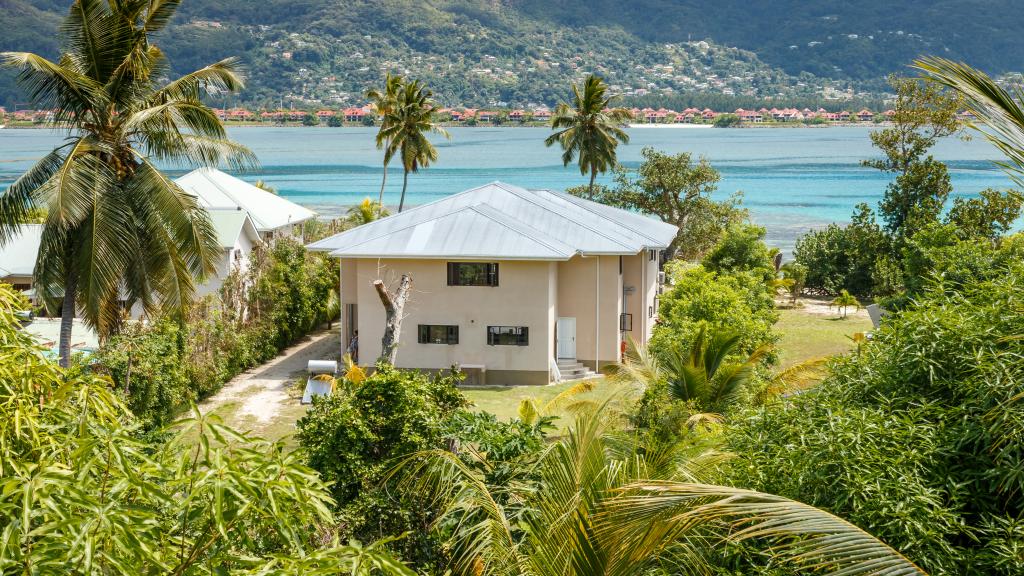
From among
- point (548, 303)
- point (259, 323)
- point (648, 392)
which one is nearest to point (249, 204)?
point (259, 323)

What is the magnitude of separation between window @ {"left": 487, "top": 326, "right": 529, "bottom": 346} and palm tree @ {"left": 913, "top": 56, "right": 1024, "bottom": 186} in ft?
88.7

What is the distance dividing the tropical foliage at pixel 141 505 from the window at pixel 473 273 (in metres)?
26.0

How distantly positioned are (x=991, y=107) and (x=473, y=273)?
27288 mm

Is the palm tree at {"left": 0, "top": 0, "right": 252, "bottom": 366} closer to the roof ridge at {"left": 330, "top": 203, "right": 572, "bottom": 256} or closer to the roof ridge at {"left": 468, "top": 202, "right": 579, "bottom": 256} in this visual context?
the roof ridge at {"left": 330, "top": 203, "right": 572, "bottom": 256}

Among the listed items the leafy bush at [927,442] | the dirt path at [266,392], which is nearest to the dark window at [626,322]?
the dirt path at [266,392]

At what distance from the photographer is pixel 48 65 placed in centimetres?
2053

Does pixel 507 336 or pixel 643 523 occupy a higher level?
pixel 643 523

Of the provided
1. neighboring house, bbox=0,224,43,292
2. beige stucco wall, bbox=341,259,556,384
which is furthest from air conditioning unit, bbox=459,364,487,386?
neighboring house, bbox=0,224,43,292

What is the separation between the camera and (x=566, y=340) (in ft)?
113

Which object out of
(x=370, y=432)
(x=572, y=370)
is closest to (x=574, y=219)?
(x=572, y=370)

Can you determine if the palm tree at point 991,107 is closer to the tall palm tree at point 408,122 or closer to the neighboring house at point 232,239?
the neighboring house at point 232,239

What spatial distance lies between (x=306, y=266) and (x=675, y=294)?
1448 centimetres

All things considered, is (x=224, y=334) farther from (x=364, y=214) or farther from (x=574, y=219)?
(x=364, y=214)

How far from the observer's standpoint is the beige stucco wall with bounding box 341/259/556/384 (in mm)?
32219
